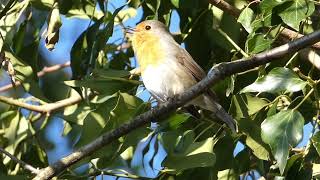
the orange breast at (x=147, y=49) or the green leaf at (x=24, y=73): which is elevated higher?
the green leaf at (x=24, y=73)

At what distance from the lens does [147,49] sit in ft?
12.7

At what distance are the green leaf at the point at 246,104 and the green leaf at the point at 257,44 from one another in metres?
0.24

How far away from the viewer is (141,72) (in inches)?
146

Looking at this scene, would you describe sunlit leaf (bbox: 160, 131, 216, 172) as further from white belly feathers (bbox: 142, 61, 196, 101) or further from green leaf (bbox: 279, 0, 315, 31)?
white belly feathers (bbox: 142, 61, 196, 101)

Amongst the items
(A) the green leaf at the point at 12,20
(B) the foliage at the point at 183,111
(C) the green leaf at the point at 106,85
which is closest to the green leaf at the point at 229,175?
(B) the foliage at the point at 183,111

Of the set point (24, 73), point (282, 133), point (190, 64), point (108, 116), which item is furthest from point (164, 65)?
point (282, 133)

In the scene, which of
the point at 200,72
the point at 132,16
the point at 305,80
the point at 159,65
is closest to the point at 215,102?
the point at 200,72

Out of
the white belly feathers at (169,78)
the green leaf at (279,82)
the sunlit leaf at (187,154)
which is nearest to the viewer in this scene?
the green leaf at (279,82)

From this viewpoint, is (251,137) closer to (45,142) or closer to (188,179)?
(188,179)

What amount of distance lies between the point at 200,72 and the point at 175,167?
0.88m

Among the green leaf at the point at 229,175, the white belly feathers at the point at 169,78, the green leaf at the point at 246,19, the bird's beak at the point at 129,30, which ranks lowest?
the green leaf at the point at 229,175

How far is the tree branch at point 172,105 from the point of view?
2.53 m

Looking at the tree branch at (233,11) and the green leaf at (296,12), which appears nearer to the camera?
the green leaf at (296,12)

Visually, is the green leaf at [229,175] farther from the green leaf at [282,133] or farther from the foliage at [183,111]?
the green leaf at [282,133]
